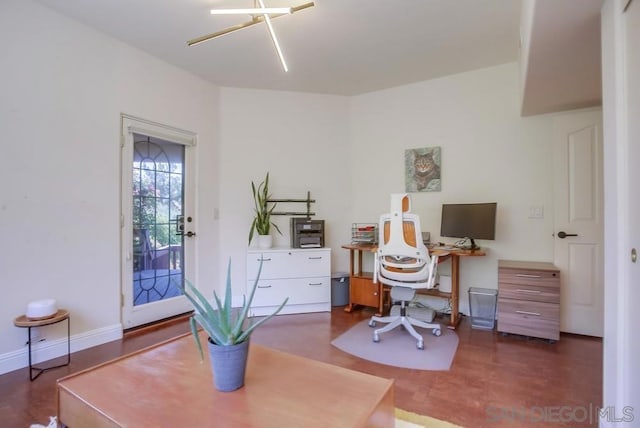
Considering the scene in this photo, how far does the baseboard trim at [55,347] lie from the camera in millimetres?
2230

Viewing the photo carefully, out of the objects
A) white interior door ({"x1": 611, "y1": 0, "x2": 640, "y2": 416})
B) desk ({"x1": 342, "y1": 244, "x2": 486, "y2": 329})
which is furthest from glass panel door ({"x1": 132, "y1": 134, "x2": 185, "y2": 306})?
white interior door ({"x1": 611, "y1": 0, "x2": 640, "y2": 416})

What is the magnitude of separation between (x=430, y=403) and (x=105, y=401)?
1640 millimetres

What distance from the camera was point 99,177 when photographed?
2.75 m

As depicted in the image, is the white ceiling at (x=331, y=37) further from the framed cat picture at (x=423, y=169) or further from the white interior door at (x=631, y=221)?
the framed cat picture at (x=423, y=169)

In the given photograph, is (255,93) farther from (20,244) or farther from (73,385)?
(73,385)

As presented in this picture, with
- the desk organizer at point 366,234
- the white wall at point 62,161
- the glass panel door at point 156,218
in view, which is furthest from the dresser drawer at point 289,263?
the white wall at point 62,161

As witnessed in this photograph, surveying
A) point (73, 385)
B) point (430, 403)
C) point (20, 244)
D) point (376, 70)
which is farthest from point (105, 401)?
point (376, 70)

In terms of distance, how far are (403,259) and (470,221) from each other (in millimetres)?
884

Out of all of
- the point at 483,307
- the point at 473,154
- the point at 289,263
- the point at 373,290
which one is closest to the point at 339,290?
the point at 373,290

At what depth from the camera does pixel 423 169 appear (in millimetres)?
3727

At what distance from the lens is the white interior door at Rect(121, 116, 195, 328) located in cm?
300

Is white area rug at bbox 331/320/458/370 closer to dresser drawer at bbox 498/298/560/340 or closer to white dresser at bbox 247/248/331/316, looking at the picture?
dresser drawer at bbox 498/298/560/340

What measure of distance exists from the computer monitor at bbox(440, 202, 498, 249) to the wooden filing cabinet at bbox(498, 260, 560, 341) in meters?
0.36

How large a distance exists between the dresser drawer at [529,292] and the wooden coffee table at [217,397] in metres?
2.15
